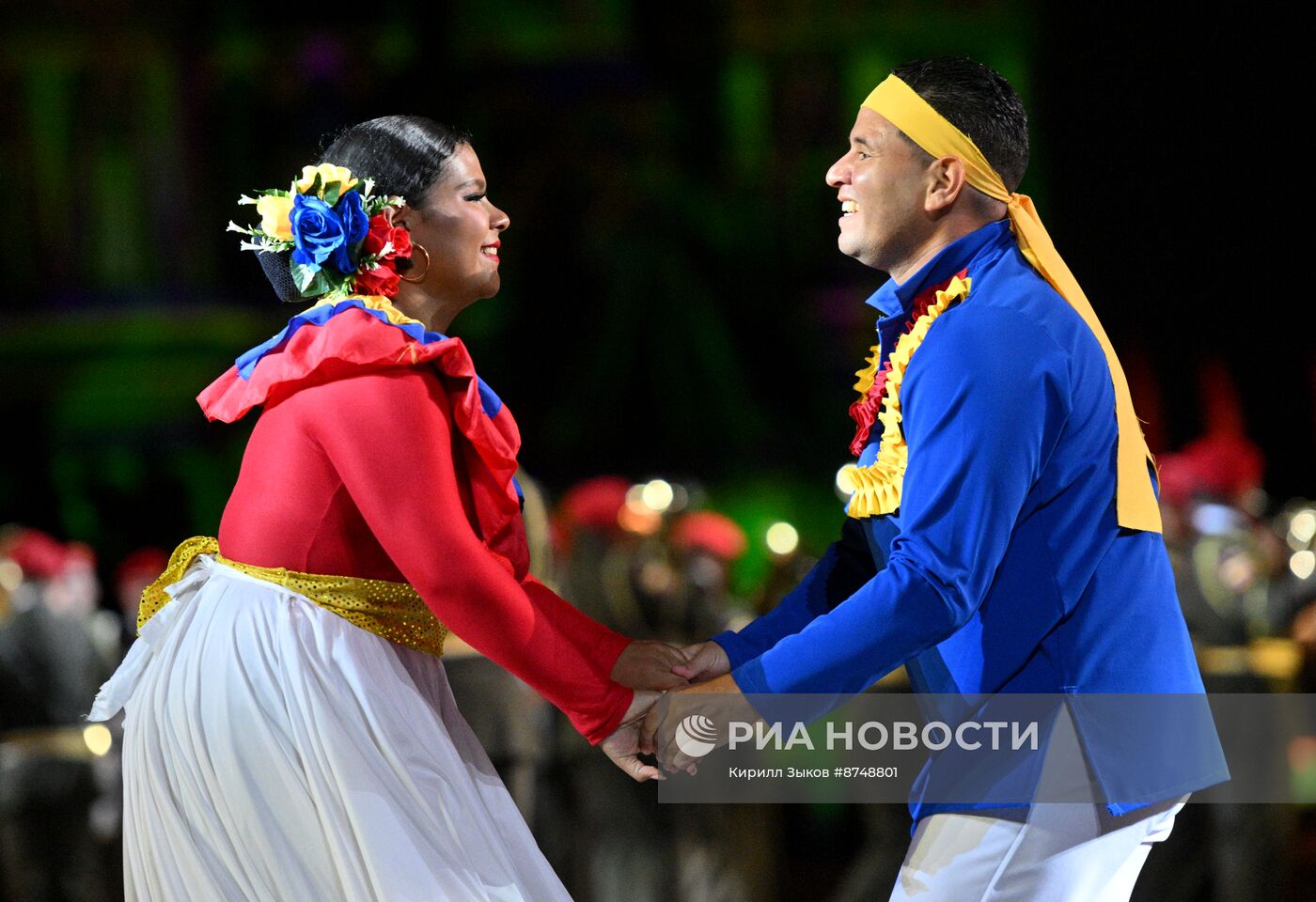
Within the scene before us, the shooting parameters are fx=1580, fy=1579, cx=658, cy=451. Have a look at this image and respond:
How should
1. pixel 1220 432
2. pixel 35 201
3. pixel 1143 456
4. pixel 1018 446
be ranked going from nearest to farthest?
1. pixel 1018 446
2. pixel 1143 456
3. pixel 1220 432
4. pixel 35 201

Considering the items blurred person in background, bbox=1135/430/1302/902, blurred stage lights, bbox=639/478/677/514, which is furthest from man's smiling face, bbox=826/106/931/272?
blurred stage lights, bbox=639/478/677/514

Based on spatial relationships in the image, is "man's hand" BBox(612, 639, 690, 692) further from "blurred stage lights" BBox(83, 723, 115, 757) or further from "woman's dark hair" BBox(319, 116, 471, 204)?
"blurred stage lights" BBox(83, 723, 115, 757)

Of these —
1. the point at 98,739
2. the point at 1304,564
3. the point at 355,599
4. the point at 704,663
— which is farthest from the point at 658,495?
the point at 355,599

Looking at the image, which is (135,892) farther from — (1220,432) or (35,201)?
(35,201)

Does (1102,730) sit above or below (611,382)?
above

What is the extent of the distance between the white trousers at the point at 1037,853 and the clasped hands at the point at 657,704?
0.38 meters

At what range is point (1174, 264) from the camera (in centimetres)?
760

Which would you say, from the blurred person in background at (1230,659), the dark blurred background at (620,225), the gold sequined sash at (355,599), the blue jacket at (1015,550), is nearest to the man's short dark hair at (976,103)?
the blue jacket at (1015,550)

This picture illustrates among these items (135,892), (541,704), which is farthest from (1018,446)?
(541,704)

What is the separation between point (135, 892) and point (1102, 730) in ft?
4.20

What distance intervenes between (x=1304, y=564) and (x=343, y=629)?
392 centimetres

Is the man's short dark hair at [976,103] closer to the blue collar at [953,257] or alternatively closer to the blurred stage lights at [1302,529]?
the blue collar at [953,257]

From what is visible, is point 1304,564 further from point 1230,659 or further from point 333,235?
point 333,235

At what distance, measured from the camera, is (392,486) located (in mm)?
2051
